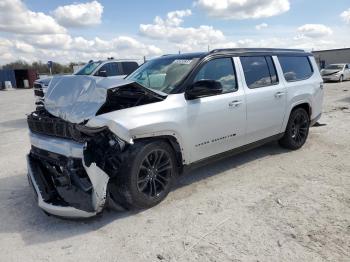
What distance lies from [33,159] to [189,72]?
2.32 m

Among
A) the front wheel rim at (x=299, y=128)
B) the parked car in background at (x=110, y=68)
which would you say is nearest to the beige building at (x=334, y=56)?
the parked car in background at (x=110, y=68)

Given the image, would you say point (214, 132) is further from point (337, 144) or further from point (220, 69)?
point (337, 144)

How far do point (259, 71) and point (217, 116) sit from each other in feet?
4.57

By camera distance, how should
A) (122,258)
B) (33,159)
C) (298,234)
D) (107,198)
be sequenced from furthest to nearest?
(33,159) < (107,198) < (298,234) < (122,258)

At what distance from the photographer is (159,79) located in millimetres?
4855

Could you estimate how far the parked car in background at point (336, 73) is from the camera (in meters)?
25.6

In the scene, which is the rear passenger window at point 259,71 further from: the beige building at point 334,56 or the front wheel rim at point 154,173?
the beige building at point 334,56

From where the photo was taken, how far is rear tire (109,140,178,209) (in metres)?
3.82

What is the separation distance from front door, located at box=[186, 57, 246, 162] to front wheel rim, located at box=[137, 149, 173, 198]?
1.41ft

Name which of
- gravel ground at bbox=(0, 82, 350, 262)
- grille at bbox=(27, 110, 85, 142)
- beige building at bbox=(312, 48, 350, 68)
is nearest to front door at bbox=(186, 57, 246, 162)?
gravel ground at bbox=(0, 82, 350, 262)

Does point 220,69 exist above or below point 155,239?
above

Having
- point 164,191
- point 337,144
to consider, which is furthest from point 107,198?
point 337,144

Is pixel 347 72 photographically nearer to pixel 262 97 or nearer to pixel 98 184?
pixel 262 97

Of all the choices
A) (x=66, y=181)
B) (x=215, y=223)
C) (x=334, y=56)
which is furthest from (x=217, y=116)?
(x=334, y=56)
